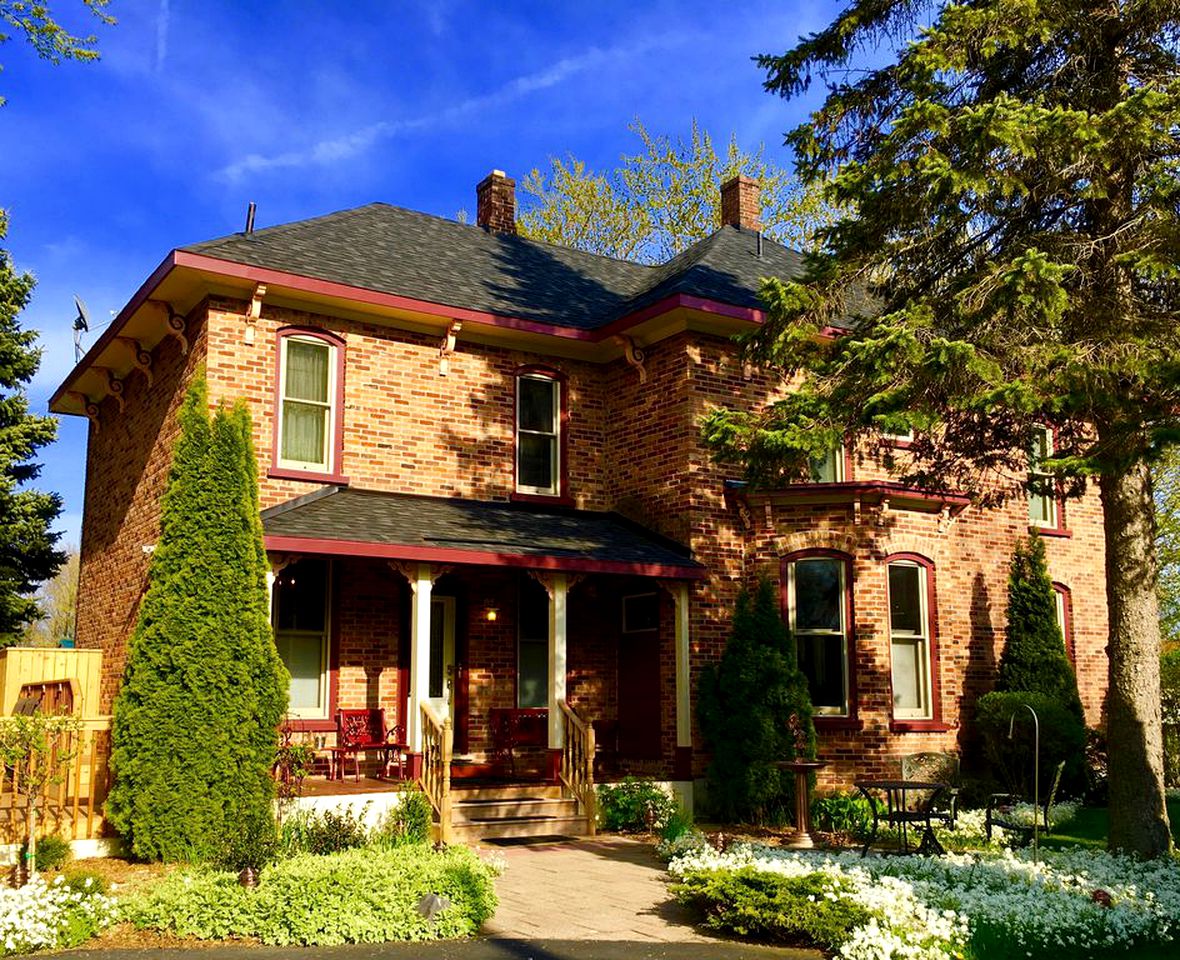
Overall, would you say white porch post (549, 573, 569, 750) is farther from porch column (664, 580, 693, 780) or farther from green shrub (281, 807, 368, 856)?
green shrub (281, 807, 368, 856)

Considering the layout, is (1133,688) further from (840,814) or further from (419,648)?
(419,648)

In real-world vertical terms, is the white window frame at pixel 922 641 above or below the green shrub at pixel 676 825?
above

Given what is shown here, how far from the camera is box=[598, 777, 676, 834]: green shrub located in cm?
1373

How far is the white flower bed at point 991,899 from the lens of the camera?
25.2 feet

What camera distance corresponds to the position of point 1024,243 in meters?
11.1

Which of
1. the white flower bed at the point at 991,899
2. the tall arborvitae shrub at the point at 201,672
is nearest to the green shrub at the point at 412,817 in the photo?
the tall arborvitae shrub at the point at 201,672

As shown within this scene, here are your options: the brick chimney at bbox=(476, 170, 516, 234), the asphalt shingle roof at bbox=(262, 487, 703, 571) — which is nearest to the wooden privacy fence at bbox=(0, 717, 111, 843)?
the asphalt shingle roof at bbox=(262, 487, 703, 571)

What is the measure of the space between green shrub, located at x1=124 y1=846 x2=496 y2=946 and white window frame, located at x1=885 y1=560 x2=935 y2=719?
28.5 feet

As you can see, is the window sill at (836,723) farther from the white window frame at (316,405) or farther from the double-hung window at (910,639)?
the white window frame at (316,405)

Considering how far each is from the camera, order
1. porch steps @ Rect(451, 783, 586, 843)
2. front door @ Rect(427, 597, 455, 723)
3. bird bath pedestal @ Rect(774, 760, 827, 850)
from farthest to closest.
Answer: front door @ Rect(427, 597, 455, 723), porch steps @ Rect(451, 783, 586, 843), bird bath pedestal @ Rect(774, 760, 827, 850)

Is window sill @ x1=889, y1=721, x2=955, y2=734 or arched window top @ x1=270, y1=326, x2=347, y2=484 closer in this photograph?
arched window top @ x1=270, y1=326, x2=347, y2=484

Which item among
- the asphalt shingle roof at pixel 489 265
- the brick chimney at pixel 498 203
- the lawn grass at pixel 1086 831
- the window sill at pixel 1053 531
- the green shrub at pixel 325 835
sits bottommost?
the lawn grass at pixel 1086 831

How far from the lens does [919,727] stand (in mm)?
15672

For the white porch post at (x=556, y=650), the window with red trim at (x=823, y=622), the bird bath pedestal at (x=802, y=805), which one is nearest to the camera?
the bird bath pedestal at (x=802, y=805)
